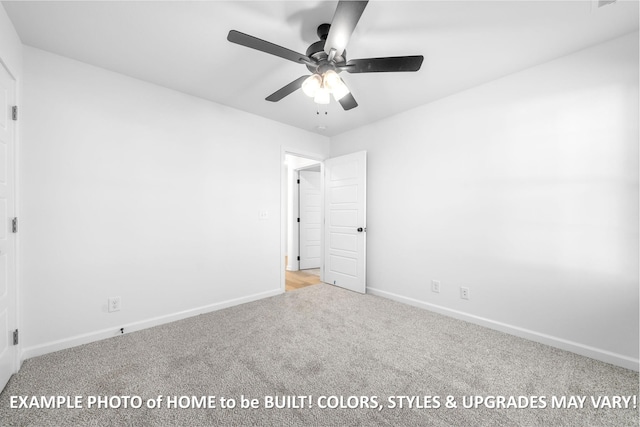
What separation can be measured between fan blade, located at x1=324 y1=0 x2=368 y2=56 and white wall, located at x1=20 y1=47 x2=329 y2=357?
202cm

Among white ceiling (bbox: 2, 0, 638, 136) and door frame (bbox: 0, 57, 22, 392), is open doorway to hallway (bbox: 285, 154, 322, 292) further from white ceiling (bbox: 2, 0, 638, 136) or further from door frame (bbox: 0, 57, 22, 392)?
door frame (bbox: 0, 57, 22, 392)

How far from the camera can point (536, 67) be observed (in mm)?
2293

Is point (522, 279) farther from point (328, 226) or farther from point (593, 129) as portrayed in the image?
point (328, 226)

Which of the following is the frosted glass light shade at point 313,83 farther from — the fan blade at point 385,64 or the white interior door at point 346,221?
the white interior door at point 346,221

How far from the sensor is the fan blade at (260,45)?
1.45m

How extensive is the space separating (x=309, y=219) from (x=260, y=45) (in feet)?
13.2

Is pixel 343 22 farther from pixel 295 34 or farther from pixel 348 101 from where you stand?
pixel 348 101

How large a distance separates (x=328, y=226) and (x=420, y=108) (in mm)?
2115

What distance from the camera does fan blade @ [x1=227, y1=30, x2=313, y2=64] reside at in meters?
1.45

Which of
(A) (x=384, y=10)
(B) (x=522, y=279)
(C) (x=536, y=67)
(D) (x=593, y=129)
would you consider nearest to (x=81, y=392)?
(A) (x=384, y=10)

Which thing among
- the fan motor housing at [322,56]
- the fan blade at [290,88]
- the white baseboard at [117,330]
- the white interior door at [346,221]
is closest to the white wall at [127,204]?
the white baseboard at [117,330]

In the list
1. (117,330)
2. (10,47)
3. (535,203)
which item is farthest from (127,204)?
(535,203)

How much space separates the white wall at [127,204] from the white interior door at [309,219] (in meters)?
1.91

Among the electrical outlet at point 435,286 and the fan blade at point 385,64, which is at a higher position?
the fan blade at point 385,64
